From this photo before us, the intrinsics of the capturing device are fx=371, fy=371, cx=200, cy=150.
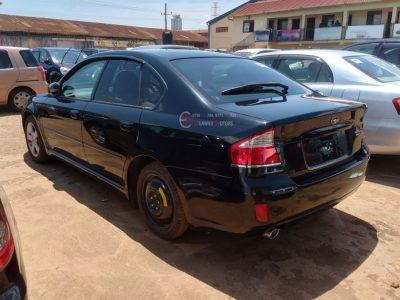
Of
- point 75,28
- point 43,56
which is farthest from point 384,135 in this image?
point 75,28

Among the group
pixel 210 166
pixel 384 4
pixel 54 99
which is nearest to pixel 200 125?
pixel 210 166

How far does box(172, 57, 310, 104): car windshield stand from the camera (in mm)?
2885

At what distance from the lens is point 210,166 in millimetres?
2488

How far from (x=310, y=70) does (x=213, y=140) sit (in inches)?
129

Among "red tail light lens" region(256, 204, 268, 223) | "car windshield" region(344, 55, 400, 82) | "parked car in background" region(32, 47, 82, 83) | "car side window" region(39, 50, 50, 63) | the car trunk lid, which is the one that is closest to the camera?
"red tail light lens" region(256, 204, 268, 223)

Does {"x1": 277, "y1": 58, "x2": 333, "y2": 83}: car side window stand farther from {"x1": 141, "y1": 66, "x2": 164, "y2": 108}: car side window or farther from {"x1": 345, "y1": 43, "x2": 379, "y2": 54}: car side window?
{"x1": 345, "y1": 43, "x2": 379, "y2": 54}: car side window

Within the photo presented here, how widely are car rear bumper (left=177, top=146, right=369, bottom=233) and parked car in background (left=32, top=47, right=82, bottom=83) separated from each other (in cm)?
1152

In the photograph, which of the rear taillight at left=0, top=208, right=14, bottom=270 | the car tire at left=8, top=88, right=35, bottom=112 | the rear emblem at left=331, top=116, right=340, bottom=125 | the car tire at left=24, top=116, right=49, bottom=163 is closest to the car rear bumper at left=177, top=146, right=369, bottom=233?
the rear emblem at left=331, top=116, right=340, bottom=125

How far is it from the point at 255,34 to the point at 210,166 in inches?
1544

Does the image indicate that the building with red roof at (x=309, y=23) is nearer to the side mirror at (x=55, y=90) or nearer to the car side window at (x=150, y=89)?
the side mirror at (x=55, y=90)

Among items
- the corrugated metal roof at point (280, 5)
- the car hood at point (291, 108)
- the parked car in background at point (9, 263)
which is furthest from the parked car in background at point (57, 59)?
the corrugated metal roof at point (280, 5)

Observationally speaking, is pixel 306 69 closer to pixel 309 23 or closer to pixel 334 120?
pixel 334 120

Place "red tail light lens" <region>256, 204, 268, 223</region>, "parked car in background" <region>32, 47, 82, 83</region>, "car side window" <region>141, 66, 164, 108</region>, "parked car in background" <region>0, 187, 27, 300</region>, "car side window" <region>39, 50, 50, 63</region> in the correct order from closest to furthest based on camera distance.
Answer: "parked car in background" <region>0, 187, 27, 300</region>
"red tail light lens" <region>256, 204, 268, 223</region>
"car side window" <region>141, 66, 164, 108</region>
"parked car in background" <region>32, 47, 82, 83</region>
"car side window" <region>39, 50, 50, 63</region>

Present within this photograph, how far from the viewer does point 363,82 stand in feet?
15.0
